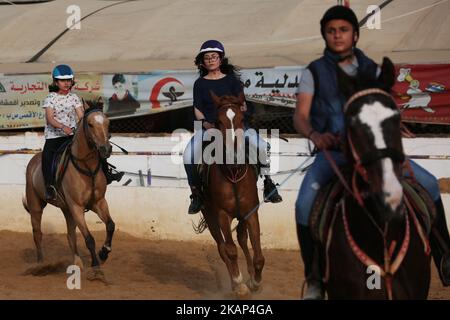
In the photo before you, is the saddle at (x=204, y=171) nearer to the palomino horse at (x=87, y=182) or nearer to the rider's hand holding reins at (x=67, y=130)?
the palomino horse at (x=87, y=182)

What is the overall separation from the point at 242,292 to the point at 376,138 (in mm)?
5395

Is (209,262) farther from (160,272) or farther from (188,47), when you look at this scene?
(188,47)

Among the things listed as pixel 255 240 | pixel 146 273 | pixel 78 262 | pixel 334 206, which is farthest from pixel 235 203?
pixel 334 206

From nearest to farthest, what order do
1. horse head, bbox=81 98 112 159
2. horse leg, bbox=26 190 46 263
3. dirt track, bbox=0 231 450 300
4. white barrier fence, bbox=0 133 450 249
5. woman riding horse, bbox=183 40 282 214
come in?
1. woman riding horse, bbox=183 40 282 214
2. dirt track, bbox=0 231 450 300
3. horse head, bbox=81 98 112 159
4. horse leg, bbox=26 190 46 263
5. white barrier fence, bbox=0 133 450 249

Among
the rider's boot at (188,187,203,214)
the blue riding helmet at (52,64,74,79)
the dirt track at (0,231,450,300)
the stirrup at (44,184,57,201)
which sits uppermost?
the blue riding helmet at (52,64,74,79)

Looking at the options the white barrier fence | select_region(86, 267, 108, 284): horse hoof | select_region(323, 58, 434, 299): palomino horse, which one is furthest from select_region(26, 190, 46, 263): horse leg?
select_region(323, 58, 434, 299): palomino horse

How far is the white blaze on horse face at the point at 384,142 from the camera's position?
479cm

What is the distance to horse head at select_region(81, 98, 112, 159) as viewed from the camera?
11234 mm

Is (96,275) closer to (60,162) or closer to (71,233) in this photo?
(71,233)

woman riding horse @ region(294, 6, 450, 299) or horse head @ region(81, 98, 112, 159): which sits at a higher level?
woman riding horse @ region(294, 6, 450, 299)

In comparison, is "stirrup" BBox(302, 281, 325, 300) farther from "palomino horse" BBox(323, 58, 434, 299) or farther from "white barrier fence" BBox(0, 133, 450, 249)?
"white barrier fence" BBox(0, 133, 450, 249)

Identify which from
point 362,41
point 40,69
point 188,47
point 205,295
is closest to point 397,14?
point 362,41

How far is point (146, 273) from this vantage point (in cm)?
1258

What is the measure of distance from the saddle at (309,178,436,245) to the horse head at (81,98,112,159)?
225 inches
